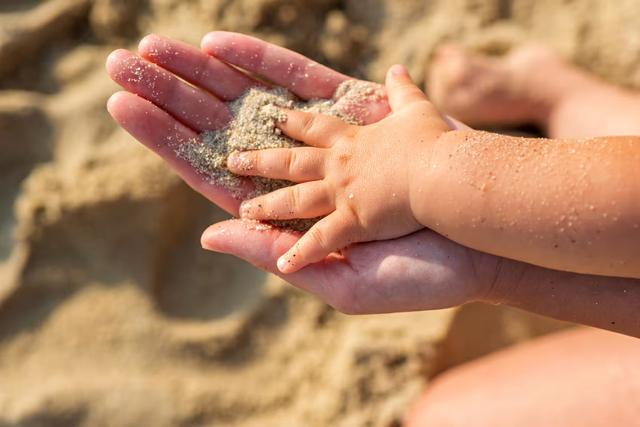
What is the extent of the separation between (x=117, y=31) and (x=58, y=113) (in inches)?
13.0

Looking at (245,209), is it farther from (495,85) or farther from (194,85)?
(495,85)

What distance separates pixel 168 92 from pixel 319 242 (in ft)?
1.57

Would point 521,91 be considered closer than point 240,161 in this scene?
No

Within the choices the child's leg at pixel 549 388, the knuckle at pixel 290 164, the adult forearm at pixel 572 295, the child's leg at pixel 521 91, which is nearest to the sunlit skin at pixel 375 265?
the adult forearm at pixel 572 295

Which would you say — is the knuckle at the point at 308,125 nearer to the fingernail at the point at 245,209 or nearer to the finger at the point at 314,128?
the finger at the point at 314,128

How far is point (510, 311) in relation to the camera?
1.88 metres

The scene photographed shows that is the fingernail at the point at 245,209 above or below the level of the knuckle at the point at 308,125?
below

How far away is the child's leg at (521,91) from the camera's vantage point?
6.52 ft

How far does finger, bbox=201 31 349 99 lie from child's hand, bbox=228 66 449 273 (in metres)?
0.12

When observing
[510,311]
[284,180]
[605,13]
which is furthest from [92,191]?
[605,13]

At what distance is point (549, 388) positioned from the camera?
1533mm

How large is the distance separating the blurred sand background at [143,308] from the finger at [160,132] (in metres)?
0.47

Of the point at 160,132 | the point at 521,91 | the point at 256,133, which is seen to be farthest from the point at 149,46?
the point at 521,91

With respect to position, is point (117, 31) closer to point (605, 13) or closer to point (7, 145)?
point (7, 145)
